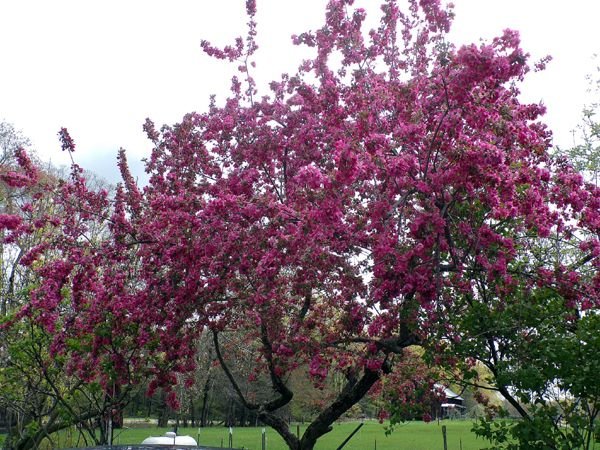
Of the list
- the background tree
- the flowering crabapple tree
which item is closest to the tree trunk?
the flowering crabapple tree

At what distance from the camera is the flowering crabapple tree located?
5.72 meters

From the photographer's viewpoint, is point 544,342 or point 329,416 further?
point 329,416

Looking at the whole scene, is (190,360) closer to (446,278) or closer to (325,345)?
(325,345)

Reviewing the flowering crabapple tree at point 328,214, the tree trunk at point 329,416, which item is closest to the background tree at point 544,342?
the flowering crabapple tree at point 328,214

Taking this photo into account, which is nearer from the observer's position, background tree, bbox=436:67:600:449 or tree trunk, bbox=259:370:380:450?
background tree, bbox=436:67:600:449

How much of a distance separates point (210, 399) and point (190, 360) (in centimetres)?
4192

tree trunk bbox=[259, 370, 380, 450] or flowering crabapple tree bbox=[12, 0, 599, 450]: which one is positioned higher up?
flowering crabapple tree bbox=[12, 0, 599, 450]

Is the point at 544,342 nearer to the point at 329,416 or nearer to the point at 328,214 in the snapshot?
the point at 328,214

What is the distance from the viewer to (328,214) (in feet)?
19.1

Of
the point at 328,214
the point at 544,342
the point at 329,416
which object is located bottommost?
the point at 329,416

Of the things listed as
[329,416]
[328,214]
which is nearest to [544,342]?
[328,214]

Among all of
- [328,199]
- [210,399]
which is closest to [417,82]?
[328,199]

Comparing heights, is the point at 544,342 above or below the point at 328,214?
below

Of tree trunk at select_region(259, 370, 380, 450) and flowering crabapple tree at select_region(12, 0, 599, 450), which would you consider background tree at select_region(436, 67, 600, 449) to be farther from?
tree trunk at select_region(259, 370, 380, 450)
